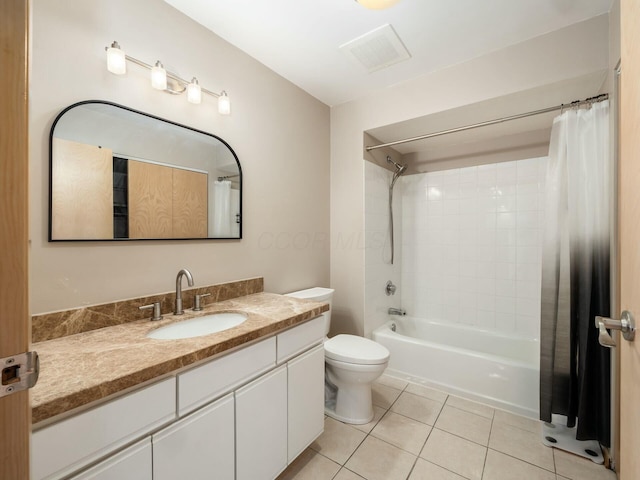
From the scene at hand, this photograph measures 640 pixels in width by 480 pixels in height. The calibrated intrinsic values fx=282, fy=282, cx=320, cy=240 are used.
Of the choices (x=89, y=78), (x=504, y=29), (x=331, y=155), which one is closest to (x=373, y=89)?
(x=331, y=155)

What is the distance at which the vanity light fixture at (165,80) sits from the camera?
121 centimetres

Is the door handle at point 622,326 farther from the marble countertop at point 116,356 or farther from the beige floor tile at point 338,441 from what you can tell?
the beige floor tile at point 338,441

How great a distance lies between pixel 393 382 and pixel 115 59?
2714 millimetres

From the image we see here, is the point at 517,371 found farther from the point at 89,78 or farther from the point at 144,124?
the point at 89,78

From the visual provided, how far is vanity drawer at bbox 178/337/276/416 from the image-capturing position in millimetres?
939

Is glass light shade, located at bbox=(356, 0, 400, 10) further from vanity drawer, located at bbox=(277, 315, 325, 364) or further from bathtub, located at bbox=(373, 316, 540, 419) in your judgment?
bathtub, located at bbox=(373, 316, 540, 419)

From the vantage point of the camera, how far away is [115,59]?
1.21 metres

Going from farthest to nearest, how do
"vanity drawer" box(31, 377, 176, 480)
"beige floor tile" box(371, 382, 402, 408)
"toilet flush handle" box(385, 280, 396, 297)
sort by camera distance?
"toilet flush handle" box(385, 280, 396, 297), "beige floor tile" box(371, 382, 402, 408), "vanity drawer" box(31, 377, 176, 480)

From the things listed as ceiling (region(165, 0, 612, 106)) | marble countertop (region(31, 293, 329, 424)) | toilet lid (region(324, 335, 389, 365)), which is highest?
ceiling (region(165, 0, 612, 106))

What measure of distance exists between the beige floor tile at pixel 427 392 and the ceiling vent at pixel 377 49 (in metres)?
2.46

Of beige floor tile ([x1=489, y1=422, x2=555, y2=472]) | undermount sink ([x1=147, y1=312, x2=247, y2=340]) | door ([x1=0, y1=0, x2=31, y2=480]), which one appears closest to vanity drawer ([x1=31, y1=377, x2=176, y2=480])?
door ([x1=0, y1=0, x2=31, y2=480])

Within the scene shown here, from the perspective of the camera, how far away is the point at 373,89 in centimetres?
235

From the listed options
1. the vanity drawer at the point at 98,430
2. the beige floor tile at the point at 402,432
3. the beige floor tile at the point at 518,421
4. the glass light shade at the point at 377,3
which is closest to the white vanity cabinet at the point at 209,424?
the vanity drawer at the point at 98,430

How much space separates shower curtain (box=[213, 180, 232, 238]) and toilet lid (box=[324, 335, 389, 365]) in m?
1.02
